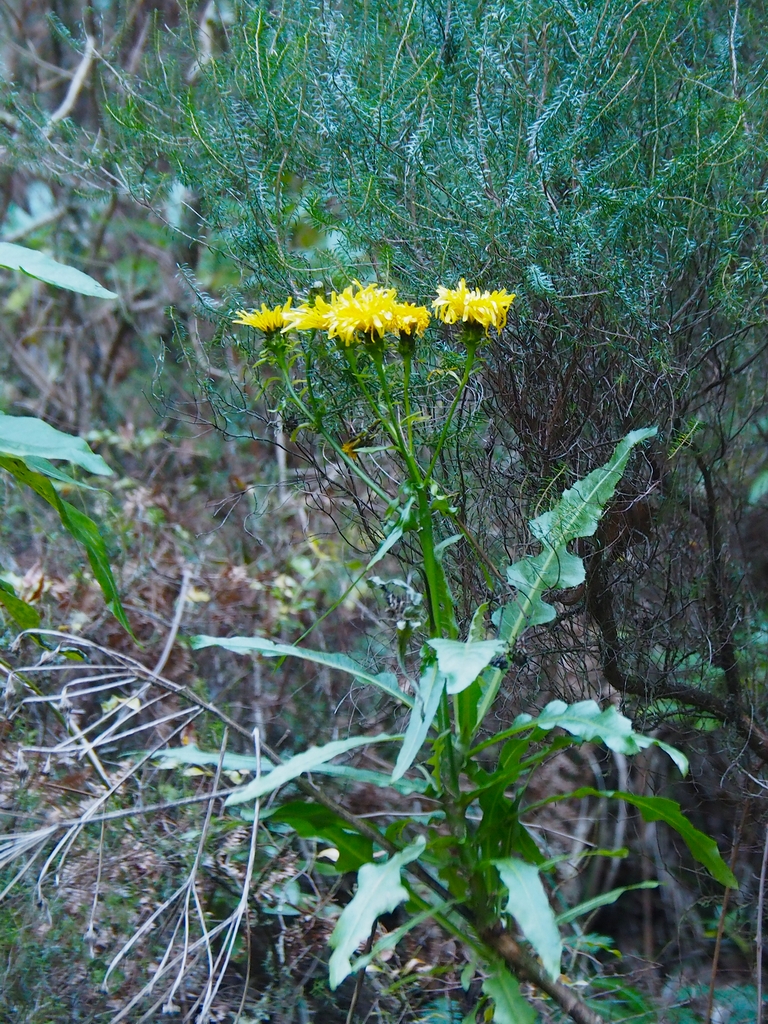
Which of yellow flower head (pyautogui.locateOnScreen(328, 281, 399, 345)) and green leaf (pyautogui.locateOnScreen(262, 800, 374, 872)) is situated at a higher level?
yellow flower head (pyautogui.locateOnScreen(328, 281, 399, 345))

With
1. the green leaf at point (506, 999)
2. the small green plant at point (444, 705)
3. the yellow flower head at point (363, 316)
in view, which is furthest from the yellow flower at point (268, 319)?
the green leaf at point (506, 999)

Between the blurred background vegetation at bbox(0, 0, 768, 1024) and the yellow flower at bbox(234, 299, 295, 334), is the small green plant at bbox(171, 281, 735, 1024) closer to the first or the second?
the yellow flower at bbox(234, 299, 295, 334)

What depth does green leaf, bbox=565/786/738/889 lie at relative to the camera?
65.3 inches

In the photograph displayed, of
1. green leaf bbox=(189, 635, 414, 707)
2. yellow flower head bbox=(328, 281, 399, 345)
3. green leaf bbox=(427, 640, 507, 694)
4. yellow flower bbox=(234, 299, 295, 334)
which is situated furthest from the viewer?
green leaf bbox=(189, 635, 414, 707)

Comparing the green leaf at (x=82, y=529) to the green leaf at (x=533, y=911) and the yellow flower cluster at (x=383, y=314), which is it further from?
the green leaf at (x=533, y=911)

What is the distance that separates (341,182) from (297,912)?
175cm

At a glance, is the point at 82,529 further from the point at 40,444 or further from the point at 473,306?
the point at 473,306

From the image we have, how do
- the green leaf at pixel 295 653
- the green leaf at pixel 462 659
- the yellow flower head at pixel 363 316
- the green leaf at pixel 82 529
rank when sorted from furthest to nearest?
the green leaf at pixel 82 529 < the green leaf at pixel 295 653 < the yellow flower head at pixel 363 316 < the green leaf at pixel 462 659

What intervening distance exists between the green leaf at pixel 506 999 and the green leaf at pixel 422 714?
45 cm

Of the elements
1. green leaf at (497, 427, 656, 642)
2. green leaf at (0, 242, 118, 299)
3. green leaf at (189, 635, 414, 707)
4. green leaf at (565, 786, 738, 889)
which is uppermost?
green leaf at (0, 242, 118, 299)

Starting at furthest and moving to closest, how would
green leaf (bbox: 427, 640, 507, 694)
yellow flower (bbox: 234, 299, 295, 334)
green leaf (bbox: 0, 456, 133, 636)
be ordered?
green leaf (bbox: 0, 456, 133, 636) < yellow flower (bbox: 234, 299, 295, 334) < green leaf (bbox: 427, 640, 507, 694)

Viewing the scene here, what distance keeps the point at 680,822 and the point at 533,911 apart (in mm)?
408

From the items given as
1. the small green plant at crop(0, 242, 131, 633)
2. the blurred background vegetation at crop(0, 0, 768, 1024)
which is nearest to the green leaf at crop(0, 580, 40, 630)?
the small green plant at crop(0, 242, 131, 633)

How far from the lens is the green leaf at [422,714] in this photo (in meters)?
1.50
